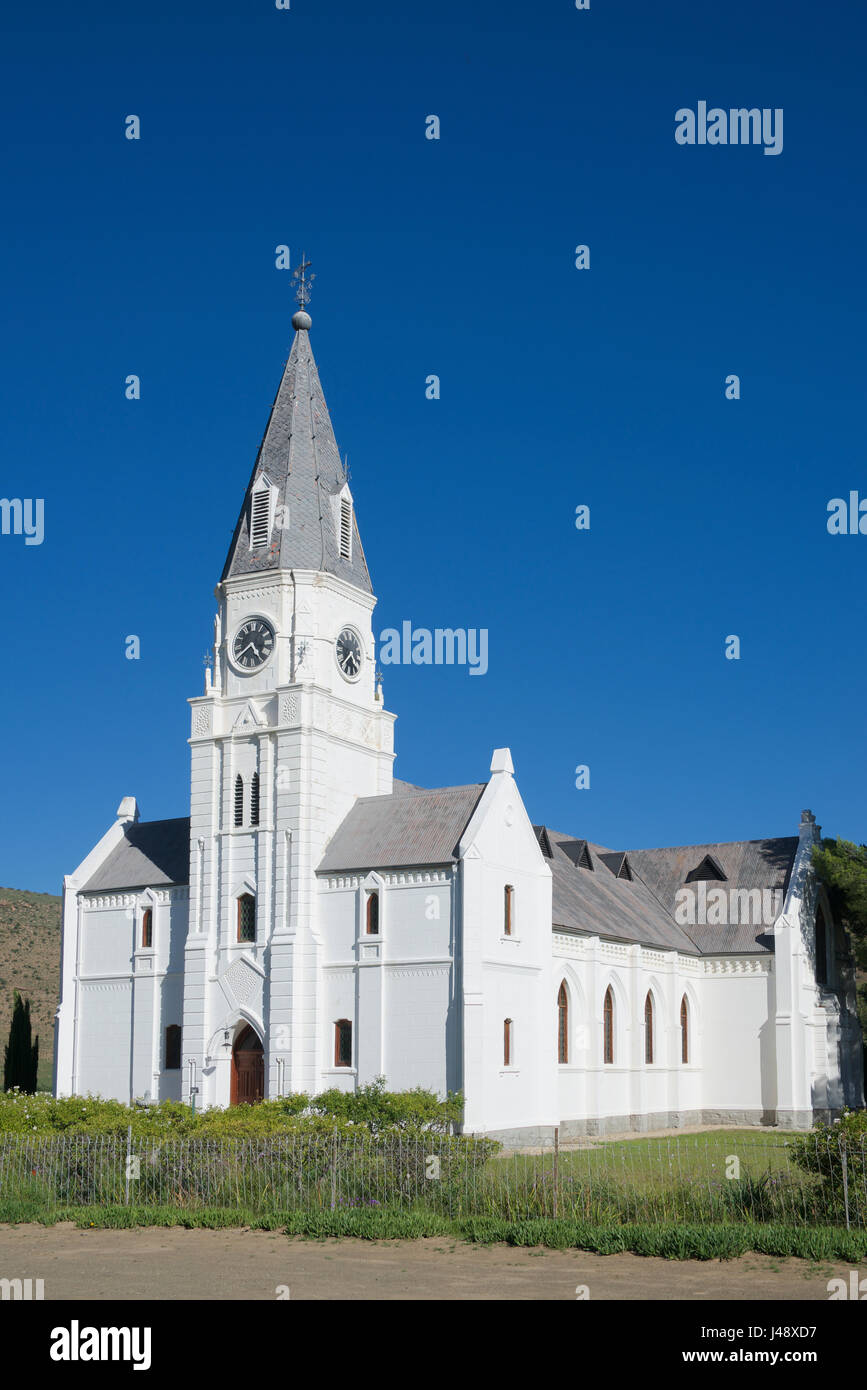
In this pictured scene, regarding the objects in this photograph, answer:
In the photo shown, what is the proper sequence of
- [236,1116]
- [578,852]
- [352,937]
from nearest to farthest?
[236,1116], [352,937], [578,852]

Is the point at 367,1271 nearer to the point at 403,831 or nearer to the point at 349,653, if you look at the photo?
the point at 403,831

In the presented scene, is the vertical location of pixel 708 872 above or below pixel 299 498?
below

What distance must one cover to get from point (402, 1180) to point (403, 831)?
20.0 meters

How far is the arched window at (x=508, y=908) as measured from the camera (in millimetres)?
41812

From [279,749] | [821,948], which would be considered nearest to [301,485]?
[279,749]

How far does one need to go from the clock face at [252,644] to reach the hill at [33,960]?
36390 mm

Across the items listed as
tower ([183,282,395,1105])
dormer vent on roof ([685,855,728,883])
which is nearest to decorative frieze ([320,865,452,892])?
tower ([183,282,395,1105])

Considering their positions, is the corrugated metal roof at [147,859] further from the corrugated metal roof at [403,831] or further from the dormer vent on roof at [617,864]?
the dormer vent on roof at [617,864]

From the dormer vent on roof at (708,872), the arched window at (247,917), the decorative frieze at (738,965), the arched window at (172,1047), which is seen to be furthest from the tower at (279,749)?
the dormer vent on roof at (708,872)

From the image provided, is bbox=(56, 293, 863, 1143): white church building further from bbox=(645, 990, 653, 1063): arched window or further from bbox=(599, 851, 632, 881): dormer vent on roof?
bbox=(599, 851, 632, 881): dormer vent on roof

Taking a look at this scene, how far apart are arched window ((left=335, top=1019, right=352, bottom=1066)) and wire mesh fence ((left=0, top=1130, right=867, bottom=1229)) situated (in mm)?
16267

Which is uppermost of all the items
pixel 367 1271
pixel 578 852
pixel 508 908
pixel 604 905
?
pixel 578 852

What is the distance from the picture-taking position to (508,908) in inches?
1658
